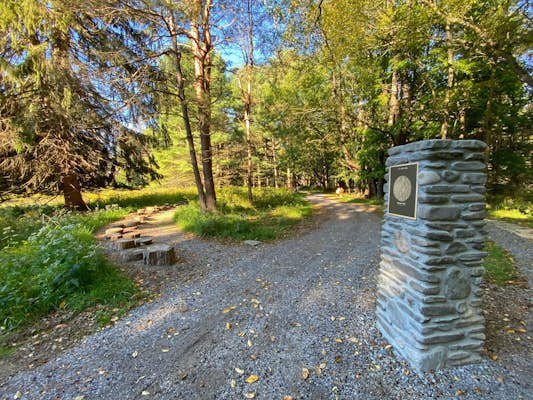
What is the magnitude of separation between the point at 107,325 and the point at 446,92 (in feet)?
37.4

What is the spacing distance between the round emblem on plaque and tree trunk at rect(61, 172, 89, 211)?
10847 millimetres

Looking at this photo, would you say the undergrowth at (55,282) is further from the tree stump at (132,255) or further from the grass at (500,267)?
the grass at (500,267)

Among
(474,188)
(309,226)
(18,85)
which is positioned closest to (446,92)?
(309,226)

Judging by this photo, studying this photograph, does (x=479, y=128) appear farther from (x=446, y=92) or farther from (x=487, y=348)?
(x=487, y=348)

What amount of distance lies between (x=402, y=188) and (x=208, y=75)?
794cm

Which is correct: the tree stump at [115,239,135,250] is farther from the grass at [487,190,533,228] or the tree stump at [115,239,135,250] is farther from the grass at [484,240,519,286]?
the grass at [487,190,533,228]

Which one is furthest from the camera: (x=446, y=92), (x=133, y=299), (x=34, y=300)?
(x=446, y=92)

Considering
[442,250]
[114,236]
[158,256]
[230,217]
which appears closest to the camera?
[442,250]

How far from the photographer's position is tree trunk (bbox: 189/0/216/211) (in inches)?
272

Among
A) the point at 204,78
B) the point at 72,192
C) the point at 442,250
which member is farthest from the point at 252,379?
the point at 72,192

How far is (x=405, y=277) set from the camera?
218cm

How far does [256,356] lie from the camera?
2.28 meters

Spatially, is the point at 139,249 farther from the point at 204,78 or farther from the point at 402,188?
the point at 204,78

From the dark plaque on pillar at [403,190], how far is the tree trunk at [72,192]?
10.8 m
